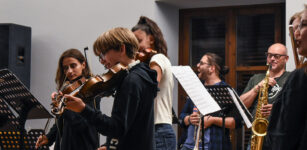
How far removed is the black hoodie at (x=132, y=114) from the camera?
2.51 m

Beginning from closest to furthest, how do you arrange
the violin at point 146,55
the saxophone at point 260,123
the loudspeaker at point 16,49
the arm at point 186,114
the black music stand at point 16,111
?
1. the violin at point 146,55
2. the black music stand at point 16,111
3. the saxophone at point 260,123
4. the arm at point 186,114
5. the loudspeaker at point 16,49

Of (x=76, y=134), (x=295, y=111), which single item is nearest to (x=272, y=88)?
(x=76, y=134)

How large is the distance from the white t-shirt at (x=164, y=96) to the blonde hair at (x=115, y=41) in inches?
27.5

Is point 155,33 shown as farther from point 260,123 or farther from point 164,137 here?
point 260,123

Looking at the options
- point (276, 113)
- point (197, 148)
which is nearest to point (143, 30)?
point (197, 148)

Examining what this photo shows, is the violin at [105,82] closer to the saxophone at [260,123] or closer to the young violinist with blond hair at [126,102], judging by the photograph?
the young violinist with blond hair at [126,102]

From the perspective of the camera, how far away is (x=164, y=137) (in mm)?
3250

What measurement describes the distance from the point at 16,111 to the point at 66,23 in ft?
8.49

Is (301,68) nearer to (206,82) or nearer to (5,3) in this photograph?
(206,82)

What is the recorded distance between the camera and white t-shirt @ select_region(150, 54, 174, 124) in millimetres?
3359

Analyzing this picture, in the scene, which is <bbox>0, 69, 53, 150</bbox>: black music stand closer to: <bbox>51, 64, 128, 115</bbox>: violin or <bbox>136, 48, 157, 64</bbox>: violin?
<bbox>136, 48, 157, 64</bbox>: violin

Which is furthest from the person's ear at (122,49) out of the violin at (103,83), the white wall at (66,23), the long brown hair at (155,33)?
the white wall at (66,23)

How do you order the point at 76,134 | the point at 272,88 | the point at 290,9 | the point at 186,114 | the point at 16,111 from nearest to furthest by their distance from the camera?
the point at 76,134
the point at 16,111
the point at 272,88
the point at 186,114
the point at 290,9

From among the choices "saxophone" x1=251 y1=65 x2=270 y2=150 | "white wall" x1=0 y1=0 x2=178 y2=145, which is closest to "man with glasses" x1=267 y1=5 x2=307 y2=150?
"saxophone" x1=251 y1=65 x2=270 y2=150
